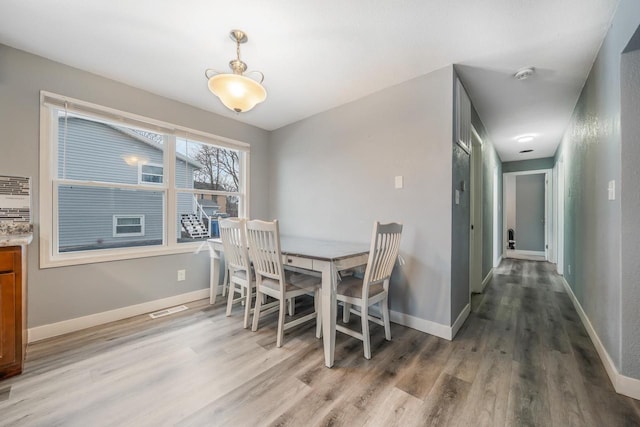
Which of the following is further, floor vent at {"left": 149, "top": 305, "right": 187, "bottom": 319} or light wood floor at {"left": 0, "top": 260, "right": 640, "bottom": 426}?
floor vent at {"left": 149, "top": 305, "right": 187, "bottom": 319}

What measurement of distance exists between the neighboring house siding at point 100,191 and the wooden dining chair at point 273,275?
1.41 meters

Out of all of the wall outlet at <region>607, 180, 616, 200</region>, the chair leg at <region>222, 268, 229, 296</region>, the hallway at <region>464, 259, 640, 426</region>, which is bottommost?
the hallway at <region>464, 259, 640, 426</region>

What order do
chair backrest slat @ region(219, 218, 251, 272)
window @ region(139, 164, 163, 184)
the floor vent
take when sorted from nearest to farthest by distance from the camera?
chair backrest slat @ region(219, 218, 251, 272) < the floor vent < window @ region(139, 164, 163, 184)

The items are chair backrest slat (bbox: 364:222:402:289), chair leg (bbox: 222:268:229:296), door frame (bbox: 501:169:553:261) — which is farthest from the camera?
door frame (bbox: 501:169:553:261)

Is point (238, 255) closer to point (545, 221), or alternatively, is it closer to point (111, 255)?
point (111, 255)

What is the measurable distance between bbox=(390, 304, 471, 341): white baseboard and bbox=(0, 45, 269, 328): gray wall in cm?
224

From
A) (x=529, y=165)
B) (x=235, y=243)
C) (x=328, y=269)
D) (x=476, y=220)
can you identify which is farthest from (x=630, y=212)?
(x=529, y=165)

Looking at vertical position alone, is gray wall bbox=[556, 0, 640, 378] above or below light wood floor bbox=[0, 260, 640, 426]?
above

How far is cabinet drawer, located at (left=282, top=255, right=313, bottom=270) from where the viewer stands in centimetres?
192

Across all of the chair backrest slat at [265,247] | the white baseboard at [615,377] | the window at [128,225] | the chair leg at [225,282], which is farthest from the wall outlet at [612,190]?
the window at [128,225]

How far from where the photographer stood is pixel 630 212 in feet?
4.79

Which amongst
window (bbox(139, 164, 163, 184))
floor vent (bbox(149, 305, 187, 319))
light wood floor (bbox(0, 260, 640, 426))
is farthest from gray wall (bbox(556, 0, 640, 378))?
window (bbox(139, 164, 163, 184))

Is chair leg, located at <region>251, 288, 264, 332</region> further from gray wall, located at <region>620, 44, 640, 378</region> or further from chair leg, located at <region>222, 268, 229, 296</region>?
gray wall, located at <region>620, 44, 640, 378</region>

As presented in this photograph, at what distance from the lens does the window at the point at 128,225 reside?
2.55 metres
